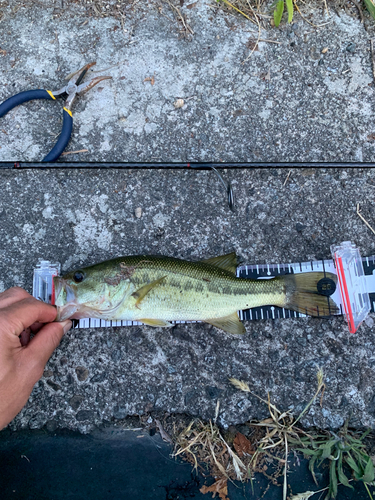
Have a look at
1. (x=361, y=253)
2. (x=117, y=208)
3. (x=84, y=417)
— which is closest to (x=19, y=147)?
(x=117, y=208)

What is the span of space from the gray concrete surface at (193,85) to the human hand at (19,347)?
1519 mm

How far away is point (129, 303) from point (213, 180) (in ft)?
4.68

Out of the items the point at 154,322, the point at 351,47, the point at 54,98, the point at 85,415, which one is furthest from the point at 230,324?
the point at 351,47

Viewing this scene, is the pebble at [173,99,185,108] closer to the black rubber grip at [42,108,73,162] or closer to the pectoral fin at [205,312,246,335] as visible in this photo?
the black rubber grip at [42,108,73,162]

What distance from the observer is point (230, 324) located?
290cm

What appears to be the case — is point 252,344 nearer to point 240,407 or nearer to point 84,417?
point 240,407

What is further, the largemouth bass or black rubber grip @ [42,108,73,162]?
black rubber grip @ [42,108,73,162]

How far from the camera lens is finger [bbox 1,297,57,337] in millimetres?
2414

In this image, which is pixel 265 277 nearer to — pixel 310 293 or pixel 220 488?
pixel 310 293

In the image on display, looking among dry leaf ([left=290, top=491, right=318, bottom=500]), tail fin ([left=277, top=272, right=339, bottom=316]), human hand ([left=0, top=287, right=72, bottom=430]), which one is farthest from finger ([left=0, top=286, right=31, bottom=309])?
dry leaf ([left=290, top=491, right=318, bottom=500])

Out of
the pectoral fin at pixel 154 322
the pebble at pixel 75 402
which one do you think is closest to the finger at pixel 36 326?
the pebble at pixel 75 402

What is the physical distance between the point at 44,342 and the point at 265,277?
6.29 ft

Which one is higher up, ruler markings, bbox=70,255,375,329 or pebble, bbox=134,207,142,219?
pebble, bbox=134,207,142,219

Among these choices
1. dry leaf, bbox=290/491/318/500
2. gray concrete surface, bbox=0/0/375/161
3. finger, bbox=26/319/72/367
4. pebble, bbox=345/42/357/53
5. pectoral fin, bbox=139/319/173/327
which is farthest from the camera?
pebble, bbox=345/42/357/53
